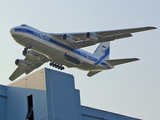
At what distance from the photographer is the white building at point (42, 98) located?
45.8ft

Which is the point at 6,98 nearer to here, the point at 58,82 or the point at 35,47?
the point at 58,82

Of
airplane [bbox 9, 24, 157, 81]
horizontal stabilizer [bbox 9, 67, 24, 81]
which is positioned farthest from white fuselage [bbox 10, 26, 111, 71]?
horizontal stabilizer [bbox 9, 67, 24, 81]

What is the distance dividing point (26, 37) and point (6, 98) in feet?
22.6

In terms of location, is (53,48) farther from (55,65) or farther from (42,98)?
(42,98)

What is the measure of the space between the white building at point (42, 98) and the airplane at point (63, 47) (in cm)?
672

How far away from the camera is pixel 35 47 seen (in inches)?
904

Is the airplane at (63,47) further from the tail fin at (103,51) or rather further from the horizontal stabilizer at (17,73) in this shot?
the tail fin at (103,51)

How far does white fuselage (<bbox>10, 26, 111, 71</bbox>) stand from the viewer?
72.3ft

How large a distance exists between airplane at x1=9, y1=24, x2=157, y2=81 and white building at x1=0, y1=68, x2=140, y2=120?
672cm

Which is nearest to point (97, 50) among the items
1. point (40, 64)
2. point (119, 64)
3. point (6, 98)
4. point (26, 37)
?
point (119, 64)

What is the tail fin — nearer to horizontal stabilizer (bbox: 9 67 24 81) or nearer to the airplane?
the airplane

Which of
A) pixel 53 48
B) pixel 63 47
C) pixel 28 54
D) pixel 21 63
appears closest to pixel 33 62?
pixel 21 63

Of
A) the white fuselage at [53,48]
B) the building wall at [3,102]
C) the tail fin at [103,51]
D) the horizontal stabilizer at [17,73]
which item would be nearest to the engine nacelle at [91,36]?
the white fuselage at [53,48]

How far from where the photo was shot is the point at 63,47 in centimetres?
2462
